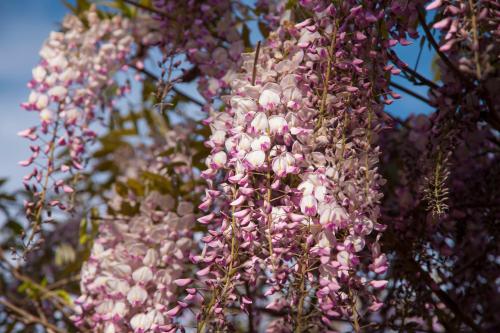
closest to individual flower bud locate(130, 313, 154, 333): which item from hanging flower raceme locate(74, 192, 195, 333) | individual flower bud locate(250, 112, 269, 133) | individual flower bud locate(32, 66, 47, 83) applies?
hanging flower raceme locate(74, 192, 195, 333)

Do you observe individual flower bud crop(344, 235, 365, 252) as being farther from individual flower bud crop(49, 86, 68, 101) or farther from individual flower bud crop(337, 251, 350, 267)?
individual flower bud crop(49, 86, 68, 101)

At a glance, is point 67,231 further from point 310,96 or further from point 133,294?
point 310,96

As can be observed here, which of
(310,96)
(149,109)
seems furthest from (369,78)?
(149,109)

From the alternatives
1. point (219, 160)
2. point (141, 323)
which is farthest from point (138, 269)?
point (219, 160)

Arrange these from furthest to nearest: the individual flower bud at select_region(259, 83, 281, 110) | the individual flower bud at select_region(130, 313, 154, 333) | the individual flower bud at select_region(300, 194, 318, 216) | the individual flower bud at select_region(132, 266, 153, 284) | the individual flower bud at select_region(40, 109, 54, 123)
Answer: the individual flower bud at select_region(40, 109, 54, 123), the individual flower bud at select_region(132, 266, 153, 284), the individual flower bud at select_region(130, 313, 154, 333), the individual flower bud at select_region(259, 83, 281, 110), the individual flower bud at select_region(300, 194, 318, 216)

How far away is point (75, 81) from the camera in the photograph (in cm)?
157

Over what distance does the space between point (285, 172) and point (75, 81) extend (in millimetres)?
859

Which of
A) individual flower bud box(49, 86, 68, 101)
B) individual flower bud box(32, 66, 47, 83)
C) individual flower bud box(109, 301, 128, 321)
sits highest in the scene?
individual flower bud box(32, 66, 47, 83)

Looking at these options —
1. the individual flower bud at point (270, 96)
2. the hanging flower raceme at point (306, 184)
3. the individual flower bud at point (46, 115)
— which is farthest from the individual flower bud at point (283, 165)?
the individual flower bud at point (46, 115)

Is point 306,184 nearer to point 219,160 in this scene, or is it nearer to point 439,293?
point 219,160

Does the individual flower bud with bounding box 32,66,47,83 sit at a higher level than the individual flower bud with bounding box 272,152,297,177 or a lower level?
higher

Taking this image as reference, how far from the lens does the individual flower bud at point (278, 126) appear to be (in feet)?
3.23

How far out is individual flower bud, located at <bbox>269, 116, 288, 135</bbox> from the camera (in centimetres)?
99

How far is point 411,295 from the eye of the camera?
1.17 m
